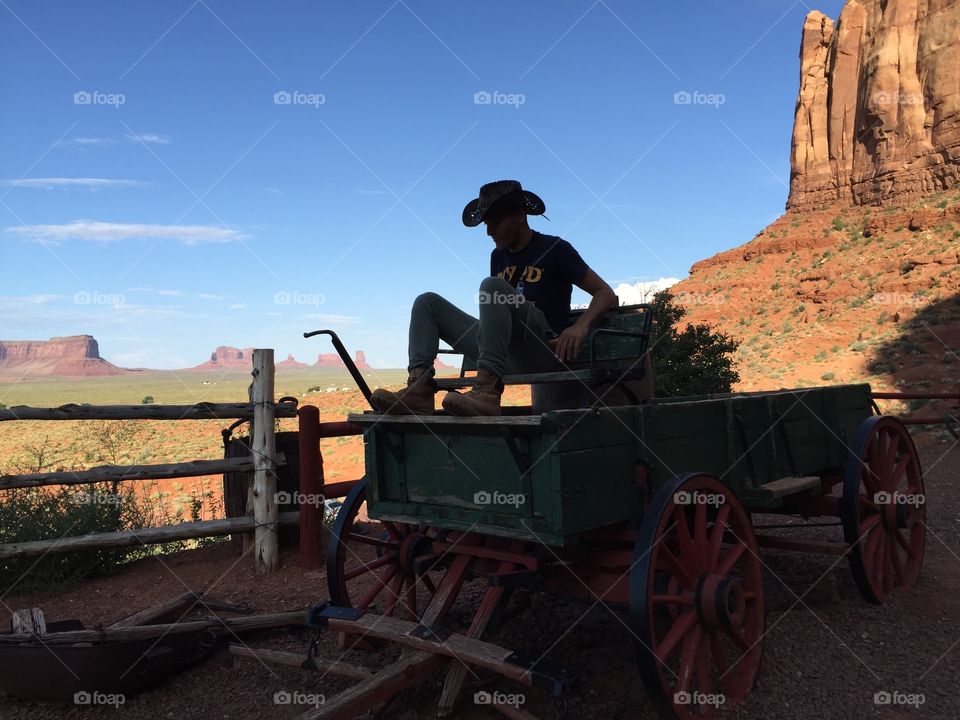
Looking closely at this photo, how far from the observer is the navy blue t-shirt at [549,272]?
3.80 m

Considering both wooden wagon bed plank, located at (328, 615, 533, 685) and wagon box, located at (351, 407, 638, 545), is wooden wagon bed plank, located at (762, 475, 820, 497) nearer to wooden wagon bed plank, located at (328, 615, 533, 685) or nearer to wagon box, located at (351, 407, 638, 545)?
wagon box, located at (351, 407, 638, 545)

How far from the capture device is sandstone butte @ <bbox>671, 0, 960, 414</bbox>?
90.2 ft

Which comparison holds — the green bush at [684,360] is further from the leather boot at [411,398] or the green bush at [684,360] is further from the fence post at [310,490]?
the leather boot at [411,398]

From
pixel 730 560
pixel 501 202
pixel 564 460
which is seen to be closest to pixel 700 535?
pixel 730 560

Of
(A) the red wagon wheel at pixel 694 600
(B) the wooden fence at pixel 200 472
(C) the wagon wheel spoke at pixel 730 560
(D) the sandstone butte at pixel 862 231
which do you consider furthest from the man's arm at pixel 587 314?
(D) the sandstone butte at pixel 862 231

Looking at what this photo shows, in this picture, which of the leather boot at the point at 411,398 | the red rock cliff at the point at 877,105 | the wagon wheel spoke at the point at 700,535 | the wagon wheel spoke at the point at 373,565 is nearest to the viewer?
the wagon wheel spoke at the point at 700,535

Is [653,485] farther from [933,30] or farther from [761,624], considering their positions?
[933,30]

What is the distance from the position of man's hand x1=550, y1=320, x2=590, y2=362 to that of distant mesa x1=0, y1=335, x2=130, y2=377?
160m

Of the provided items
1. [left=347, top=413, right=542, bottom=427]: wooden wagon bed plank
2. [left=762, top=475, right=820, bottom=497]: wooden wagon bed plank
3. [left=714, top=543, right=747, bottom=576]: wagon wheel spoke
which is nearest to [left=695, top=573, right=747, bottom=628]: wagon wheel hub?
[left=714, top=543, right=747, bottom=576]: wagon wheel spoke

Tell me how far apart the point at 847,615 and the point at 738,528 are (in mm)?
1398

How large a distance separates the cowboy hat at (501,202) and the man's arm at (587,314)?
1.61 feet

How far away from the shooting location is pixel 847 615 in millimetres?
4121

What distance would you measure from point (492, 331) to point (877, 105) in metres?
48.2

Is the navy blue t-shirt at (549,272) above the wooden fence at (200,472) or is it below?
above
